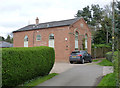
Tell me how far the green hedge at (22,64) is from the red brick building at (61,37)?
10.5 meters

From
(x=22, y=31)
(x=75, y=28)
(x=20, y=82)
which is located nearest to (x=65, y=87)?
(x=20, y=82)

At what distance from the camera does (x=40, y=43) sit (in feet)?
72.7

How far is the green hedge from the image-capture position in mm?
5340

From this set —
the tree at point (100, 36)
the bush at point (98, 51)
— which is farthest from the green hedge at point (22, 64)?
the tree at point (100, 36)

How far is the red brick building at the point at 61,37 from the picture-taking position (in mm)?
18938

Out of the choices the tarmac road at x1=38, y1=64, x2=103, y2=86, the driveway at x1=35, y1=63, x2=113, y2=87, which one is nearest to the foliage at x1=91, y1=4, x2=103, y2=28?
the driveway at x1=35, y1=63, x2=113, y2=87

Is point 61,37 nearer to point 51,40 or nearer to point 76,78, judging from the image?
point 51,40

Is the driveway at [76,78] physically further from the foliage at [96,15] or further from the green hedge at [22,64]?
the foliage at [96,15]

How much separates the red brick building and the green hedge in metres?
10.5

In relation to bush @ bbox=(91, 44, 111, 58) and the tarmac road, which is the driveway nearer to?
the tarmac road

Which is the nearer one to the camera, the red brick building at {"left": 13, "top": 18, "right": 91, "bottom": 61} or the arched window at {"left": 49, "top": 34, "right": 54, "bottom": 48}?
the red brick building at {"left": 13, "top": 18, "right": 91, "bottom": 61}

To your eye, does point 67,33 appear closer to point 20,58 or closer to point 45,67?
point 45,67

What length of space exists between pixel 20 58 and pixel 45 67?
2476mm

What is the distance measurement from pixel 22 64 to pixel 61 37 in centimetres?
1358
